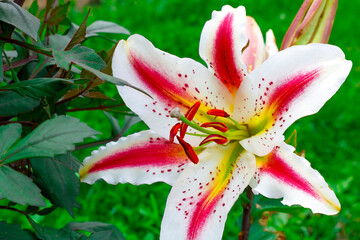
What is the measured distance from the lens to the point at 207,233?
0.68 m

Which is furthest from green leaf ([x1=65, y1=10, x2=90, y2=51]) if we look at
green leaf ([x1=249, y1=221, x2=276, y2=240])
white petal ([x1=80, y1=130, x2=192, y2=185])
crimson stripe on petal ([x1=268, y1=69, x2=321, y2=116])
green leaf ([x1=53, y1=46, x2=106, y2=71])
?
green leaf ([x1=249, y1=221, x2=276, y2=240])

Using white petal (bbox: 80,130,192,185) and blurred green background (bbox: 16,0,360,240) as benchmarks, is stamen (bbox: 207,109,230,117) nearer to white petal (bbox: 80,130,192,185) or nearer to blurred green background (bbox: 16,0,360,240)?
white petal (bbox: 80,130,192,185)

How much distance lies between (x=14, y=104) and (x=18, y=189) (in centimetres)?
23

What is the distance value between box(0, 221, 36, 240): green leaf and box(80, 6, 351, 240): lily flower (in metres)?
0.12

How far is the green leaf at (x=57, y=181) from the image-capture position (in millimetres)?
745

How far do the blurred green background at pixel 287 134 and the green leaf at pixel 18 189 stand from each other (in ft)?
1.48

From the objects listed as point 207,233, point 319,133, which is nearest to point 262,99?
point 207,233

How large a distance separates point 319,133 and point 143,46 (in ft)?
6.31

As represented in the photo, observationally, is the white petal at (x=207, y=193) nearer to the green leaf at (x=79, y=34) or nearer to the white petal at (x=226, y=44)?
the white petal at (x=226, y=44)

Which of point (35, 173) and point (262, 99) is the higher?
point (262, 99)

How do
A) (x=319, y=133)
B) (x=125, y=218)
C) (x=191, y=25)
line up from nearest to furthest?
(x=125, y=218)
(x=319, y=133)
(x=191, y=25)

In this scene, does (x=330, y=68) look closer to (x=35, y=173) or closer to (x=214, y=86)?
(x=214, y=86)

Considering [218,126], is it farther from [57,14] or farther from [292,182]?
[57,14]

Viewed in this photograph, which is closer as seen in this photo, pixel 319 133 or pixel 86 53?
pixel 86 53
